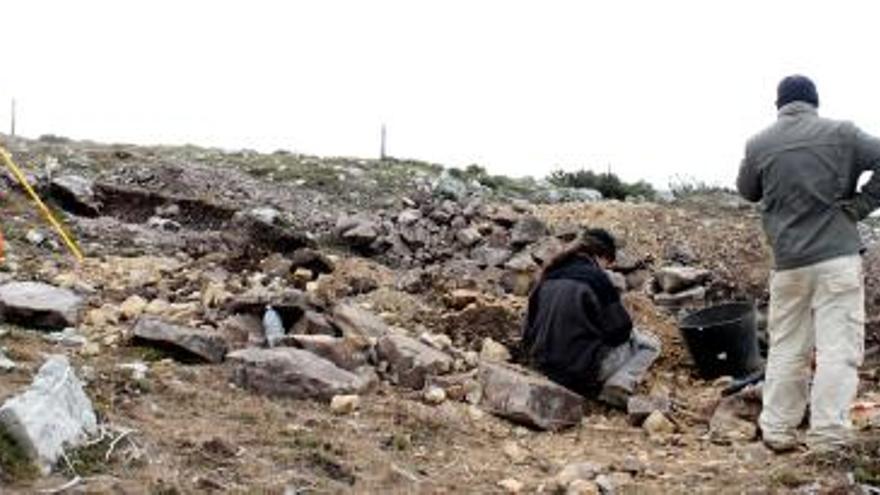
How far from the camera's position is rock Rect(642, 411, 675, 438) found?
639cm

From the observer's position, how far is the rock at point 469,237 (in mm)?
10609

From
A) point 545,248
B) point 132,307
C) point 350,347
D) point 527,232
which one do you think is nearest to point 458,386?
point 350,347

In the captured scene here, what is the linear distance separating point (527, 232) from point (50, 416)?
239 inches

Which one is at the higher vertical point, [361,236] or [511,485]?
[361,236]

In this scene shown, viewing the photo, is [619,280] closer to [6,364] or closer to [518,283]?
[518,283]

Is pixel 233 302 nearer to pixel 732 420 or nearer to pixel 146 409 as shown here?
pixel 146 409

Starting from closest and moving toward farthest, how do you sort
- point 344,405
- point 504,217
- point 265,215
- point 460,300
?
point 344,405, point 460,300, point 504,217, point 265,215

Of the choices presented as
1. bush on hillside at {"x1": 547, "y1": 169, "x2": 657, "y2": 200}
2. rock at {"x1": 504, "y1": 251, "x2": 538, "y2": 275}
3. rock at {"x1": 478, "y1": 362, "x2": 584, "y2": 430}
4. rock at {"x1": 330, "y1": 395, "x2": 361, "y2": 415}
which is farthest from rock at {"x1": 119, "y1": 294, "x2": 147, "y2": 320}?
bush on hillside at {"x1": 547, "y1": 169, "x2": 657, "y2": 200}

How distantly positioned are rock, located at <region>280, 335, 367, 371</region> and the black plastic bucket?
207cm

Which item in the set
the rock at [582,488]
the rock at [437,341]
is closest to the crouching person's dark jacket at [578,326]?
the rock at [437,341]

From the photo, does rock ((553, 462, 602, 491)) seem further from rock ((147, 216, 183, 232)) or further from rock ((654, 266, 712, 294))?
rock ((147, 216, 183, 232))

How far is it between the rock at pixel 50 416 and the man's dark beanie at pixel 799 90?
3387mm

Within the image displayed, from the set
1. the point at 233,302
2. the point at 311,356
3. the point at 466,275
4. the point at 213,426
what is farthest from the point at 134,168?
the point at 213,426

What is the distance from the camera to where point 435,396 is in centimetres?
652
